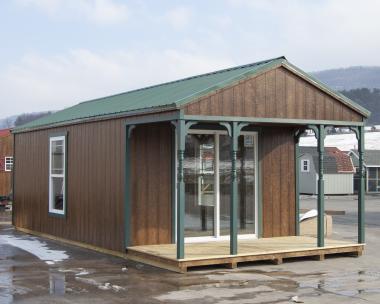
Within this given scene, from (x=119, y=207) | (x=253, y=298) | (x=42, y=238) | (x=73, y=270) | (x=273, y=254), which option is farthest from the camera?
(x=42, y=238)

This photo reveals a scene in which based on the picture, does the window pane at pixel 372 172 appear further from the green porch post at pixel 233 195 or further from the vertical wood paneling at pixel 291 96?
the green porch post at pixel 233 195

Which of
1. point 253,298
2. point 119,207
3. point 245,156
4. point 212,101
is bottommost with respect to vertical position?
point 253,298

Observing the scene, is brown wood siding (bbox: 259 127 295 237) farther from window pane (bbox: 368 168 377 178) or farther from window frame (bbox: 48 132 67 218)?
window pane (bbox: 368 168 377 178)

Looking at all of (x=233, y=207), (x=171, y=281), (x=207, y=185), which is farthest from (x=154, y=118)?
(x=171, y=281)

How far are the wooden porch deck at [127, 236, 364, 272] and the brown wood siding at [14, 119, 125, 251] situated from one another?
100 cm

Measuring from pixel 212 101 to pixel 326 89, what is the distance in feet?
8.30

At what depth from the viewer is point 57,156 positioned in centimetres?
1502

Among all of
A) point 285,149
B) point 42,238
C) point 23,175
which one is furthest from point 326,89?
point 23,175

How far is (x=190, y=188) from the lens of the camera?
1243cm

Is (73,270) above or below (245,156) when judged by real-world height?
below

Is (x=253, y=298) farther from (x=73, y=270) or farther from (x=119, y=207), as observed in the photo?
(x=119, y=207)

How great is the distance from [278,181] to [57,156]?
5297 millimetres

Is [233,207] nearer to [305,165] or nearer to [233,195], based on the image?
[233,195]

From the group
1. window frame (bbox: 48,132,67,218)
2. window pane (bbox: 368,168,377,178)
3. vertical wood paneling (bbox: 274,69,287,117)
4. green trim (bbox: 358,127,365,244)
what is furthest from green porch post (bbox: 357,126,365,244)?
window pane (bbox: 368,168,377,178)
